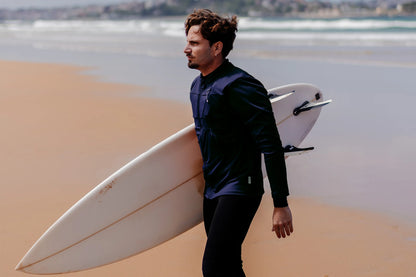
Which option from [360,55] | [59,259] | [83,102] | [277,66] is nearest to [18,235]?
[59,259]

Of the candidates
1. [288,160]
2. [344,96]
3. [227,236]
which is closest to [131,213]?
[227,236]

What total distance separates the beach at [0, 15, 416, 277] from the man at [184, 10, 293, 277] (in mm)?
1050

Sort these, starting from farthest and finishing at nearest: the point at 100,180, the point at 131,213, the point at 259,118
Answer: the point at 100,180 → the point at 131,213 → the point at 259,118

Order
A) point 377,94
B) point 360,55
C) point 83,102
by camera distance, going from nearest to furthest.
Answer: point 377,94 → point 83,102 → point 360,55

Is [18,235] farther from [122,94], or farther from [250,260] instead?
[122,94]

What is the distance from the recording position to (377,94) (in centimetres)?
808

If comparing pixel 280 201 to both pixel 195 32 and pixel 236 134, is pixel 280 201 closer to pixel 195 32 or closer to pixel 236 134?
pixel 236 134

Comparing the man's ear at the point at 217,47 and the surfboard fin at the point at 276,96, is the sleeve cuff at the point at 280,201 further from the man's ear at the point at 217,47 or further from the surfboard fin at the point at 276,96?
the surfboard fin at the point at 276,96

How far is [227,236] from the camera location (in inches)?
81.1

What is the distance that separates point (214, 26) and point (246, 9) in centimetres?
7067

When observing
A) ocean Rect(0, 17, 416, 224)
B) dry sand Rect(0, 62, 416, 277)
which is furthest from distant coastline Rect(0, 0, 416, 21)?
dry sand Rect(0, 62, 416, 277)

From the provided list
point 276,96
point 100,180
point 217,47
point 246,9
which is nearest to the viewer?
point 217,47

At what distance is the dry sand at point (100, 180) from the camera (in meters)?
3.15

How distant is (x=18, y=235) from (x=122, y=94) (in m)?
5.80
